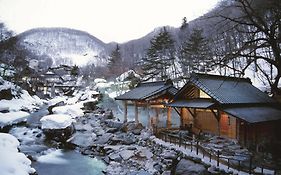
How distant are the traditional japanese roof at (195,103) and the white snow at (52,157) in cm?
1036

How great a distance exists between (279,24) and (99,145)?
1649cm

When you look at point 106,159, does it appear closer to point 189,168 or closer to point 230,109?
point 189,168

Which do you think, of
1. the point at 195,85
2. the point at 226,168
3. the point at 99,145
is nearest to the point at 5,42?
the point at 99,145

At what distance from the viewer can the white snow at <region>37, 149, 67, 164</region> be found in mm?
18209

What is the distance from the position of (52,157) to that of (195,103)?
492 inches

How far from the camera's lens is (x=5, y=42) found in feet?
132

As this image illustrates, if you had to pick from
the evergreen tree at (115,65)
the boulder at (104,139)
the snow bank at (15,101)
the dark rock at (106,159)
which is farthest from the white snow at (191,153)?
the evergreen tree at (115,65)

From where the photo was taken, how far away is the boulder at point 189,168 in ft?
39.0

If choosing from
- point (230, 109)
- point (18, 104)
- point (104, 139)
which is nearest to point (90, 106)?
point (18, 104)

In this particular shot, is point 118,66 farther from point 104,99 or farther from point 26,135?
point 26,135

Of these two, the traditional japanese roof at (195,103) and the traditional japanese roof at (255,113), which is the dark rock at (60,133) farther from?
the traditional japanese roof at (255,113)

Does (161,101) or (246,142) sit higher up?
(161,101)

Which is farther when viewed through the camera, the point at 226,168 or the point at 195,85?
the point at 195,85

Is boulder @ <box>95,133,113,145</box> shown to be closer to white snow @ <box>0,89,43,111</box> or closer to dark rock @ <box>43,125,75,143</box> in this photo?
dark rock @ <box>43,125,75,143</box>
